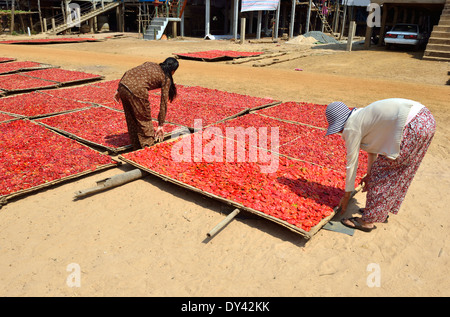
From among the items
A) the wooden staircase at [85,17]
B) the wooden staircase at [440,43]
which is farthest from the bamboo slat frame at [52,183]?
the wooden staircase at [85,17]

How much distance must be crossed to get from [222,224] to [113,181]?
163cm

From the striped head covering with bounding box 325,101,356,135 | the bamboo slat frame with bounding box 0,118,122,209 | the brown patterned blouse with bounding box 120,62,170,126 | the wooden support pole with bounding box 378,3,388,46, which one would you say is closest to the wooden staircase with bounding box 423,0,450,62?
the wooden support pole with bounding box 378,3,388,46

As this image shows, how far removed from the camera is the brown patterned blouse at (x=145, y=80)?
4.79 m

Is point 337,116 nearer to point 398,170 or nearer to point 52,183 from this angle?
point 398,170

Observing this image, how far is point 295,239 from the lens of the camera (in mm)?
3514

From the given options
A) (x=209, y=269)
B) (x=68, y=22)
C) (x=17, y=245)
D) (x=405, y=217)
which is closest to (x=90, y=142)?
(x=17, y=245)

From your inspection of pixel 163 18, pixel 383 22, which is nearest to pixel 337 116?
pixel 383 22

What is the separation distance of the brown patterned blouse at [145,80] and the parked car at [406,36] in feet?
53.5

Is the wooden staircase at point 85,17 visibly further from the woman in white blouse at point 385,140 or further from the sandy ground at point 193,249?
the woman in white blouse at point 385,140

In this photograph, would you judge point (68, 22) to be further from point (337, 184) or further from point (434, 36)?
point (337, 184)

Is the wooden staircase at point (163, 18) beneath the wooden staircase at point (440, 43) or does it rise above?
above

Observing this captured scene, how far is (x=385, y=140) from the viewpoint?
10.5 feet

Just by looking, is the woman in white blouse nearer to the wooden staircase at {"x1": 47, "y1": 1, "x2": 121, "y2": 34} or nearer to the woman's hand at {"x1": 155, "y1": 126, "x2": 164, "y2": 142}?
the woman's hand at {"x1": 155, "y1": 126, "x2": 164, "y2": 142}

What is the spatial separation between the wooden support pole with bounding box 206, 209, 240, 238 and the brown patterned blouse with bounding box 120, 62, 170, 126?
2.07 meters
